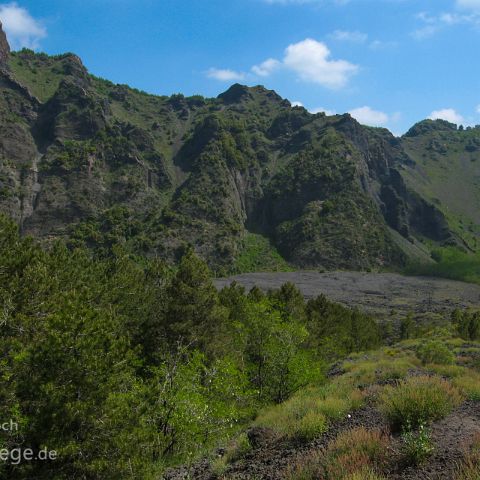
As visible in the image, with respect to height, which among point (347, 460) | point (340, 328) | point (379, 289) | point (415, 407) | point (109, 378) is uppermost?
point (109, 378)

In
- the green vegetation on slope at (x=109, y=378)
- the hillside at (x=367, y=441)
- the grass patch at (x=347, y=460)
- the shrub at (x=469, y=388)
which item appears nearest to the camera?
the grass patch at (x=347, y=460)

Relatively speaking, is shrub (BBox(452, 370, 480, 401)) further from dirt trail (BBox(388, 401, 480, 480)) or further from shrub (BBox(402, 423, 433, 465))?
shrub (BBox(402, 423, 433, 465))

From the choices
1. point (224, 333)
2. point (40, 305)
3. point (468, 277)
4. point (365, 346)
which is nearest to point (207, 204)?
point (468, 277)

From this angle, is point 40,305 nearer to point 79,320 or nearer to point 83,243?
point 79,320

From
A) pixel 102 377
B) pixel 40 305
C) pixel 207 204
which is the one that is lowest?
pixel 102 377

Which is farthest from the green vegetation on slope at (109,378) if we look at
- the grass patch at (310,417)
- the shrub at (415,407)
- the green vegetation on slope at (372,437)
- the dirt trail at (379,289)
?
the dirt trail at (379,289)

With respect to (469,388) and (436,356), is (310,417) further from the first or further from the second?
(436,356)

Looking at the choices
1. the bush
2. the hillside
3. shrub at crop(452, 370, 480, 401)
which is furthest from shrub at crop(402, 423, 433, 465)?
the bush

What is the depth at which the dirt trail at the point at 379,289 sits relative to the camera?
125 m

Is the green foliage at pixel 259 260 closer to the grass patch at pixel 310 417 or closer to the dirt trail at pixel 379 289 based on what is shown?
the dirt trail at pixel 379 289

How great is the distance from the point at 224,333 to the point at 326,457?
23.4 metres

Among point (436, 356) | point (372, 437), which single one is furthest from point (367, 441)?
point (436, 356)

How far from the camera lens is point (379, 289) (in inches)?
5891

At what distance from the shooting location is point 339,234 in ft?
639
